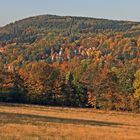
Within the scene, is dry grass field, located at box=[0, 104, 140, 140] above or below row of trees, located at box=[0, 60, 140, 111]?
above

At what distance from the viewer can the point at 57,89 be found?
3880 inches

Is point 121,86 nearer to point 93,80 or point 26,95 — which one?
point 93,80

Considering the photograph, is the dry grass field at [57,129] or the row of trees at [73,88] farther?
the row of trees at [73,88]

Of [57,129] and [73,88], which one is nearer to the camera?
[57,129]

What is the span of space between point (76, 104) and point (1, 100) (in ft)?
47.8

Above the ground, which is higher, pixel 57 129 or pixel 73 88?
pixel 57 129

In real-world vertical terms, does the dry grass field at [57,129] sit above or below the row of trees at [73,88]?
above

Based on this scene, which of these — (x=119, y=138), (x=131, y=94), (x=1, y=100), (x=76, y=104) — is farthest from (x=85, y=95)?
(x=119, y=138)

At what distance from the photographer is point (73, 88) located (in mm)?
100125

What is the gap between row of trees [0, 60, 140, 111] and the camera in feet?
312

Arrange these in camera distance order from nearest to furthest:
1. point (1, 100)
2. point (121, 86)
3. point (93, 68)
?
point (1, 100)
point (121, 86)
point (93, 68)

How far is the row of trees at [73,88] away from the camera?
312 feet

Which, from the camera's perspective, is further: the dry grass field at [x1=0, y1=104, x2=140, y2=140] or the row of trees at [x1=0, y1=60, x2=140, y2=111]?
the row of trees at [x1=0, y1=60, x2=140, y2=111]

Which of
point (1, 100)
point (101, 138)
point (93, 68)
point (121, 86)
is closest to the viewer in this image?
point (101, 138)
